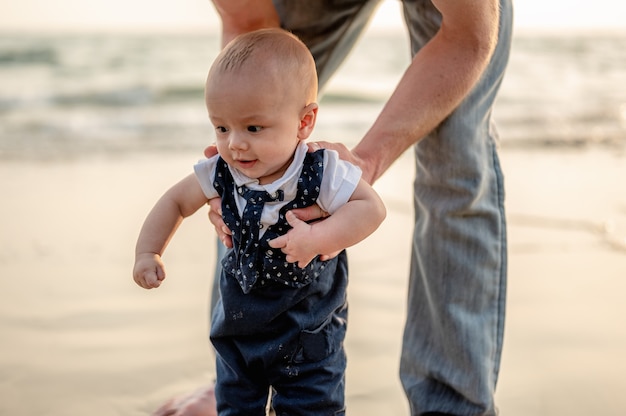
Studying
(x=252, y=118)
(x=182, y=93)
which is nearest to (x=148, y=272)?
(x=252, y=118)

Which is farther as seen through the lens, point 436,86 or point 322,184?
point 436,86

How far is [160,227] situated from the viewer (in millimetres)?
1597

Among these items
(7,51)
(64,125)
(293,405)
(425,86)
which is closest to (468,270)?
(425,86)

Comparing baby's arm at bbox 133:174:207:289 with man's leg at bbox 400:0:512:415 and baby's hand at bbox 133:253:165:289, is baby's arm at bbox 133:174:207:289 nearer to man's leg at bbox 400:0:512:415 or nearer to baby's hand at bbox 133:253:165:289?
baby's hand at bbox 133:253:165:289

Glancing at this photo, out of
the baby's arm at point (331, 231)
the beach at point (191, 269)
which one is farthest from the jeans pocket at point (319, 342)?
the beach at point (191, 269)

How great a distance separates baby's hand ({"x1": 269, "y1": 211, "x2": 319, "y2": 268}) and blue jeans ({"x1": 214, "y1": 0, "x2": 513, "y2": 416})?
0.53 meters

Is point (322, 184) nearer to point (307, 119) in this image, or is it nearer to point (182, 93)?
point (307, 119)

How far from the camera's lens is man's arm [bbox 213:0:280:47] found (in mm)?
1922

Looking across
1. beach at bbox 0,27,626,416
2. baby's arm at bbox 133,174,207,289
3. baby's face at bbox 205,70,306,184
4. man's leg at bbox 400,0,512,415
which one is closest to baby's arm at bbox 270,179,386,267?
baby's face at bbox 205,70,306,184

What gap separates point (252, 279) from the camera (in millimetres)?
1547

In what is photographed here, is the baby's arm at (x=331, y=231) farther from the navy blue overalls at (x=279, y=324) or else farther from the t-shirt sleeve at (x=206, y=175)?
the t-shirt sleeve at (x=206, y=175)

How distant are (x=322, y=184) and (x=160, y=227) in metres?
0.31

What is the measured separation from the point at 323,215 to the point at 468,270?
54 centimetres

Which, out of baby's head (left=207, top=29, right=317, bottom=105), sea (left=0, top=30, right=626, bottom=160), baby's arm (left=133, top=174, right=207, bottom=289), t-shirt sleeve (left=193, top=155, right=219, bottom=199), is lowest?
baby's arm (left=133, top=174, right=207, bottom=289)
